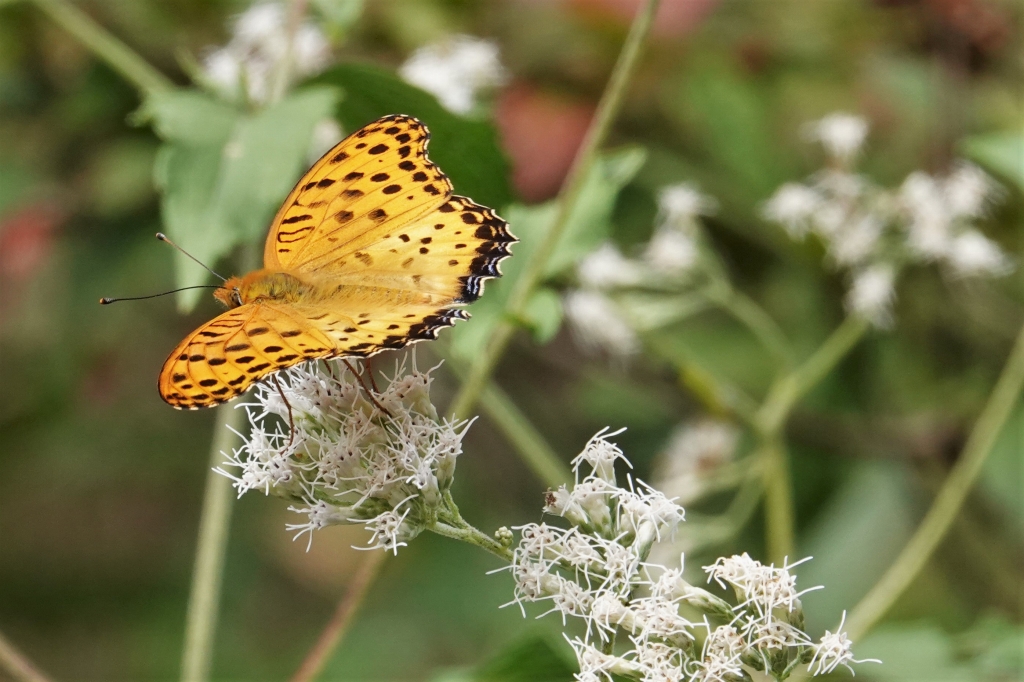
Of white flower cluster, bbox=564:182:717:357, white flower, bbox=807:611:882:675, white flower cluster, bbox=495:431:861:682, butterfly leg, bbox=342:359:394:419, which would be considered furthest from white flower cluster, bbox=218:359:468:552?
white flower cluster, bbox=564:182:717:357

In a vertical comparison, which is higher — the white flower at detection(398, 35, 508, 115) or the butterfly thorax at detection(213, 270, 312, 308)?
the white flower at detection(398, 35, 508, 115)

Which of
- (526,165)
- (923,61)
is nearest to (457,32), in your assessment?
(526,165)

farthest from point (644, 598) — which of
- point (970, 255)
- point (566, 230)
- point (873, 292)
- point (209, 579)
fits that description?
point (970, 255)

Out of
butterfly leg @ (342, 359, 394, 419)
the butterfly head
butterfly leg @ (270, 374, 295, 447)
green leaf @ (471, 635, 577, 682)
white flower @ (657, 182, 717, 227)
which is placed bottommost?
green leaf @ (471, 635, 577, 682)

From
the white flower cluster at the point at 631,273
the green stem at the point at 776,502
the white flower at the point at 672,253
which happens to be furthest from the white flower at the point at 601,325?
the green stem at the point at 776,502

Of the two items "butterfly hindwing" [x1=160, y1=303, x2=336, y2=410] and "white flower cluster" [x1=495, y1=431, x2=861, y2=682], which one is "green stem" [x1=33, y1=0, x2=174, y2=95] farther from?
"white flower cluster" [x1=495, y1=431, x2=861, y2=682]

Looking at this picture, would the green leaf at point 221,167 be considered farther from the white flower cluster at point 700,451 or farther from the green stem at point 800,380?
the white flower cluster at point 700,451

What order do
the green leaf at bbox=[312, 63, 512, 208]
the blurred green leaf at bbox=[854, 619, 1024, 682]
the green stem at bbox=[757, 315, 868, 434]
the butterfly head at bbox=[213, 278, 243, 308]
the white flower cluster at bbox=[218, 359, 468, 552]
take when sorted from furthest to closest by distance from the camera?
the green stem at bbox=[757, 315, 868, 434], the blurred green leaf at bbox=[854, 619, 1024, 682], the green leaf at bbox=[312, 63, 512, 208], the butterfly head at bbox=[213, 278, 243, 308], the white flower cluster at bbox=[218, 359, 468, 552]

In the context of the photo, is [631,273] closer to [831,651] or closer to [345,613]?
[345,613]
